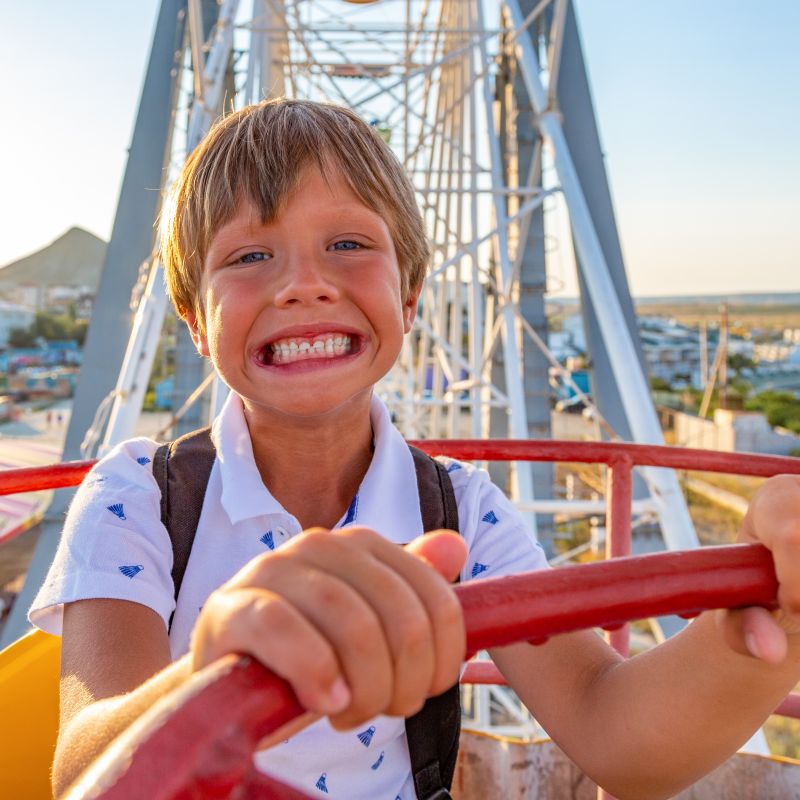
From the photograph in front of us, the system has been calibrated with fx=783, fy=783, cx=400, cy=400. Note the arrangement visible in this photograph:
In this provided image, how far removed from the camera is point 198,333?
143 centimetres

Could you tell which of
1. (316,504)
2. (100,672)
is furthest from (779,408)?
(100,672)

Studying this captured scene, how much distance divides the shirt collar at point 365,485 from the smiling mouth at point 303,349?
0.17 meters

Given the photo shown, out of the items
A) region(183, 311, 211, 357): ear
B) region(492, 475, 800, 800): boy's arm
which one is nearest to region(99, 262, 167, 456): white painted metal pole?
region(183, 311, 211, 357): ear

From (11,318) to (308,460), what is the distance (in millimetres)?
67922

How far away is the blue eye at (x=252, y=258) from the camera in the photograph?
1.22m

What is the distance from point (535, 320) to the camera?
7.68m

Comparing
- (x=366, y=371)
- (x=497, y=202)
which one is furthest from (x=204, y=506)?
(x=497, y=202)

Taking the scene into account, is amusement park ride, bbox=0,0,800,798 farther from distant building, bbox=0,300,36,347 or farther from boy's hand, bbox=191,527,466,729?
distant building, bbox=0,300,36,347

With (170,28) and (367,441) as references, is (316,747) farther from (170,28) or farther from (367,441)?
(170,28)

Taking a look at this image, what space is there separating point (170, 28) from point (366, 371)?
688 centimetres

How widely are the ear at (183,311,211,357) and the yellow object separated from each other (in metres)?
0.64

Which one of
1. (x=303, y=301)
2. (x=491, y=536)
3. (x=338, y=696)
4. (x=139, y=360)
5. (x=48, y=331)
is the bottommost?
(x=491, y=536)

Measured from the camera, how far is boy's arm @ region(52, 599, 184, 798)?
0.74m

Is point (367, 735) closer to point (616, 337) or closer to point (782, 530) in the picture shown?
Result: point (782, 530)
